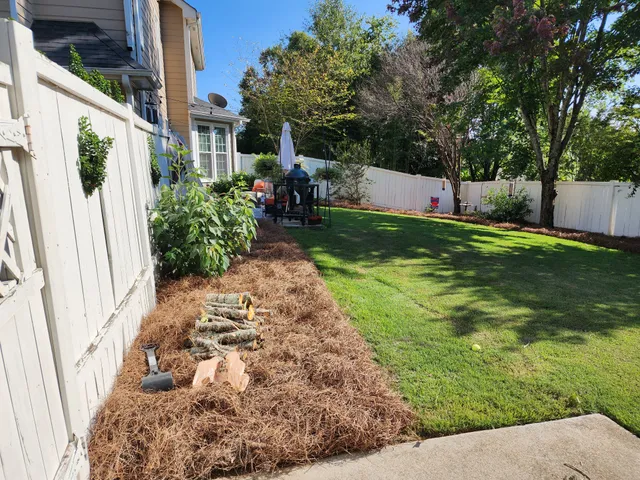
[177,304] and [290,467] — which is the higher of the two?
[177,304]

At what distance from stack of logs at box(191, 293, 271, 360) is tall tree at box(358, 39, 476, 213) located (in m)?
9.83

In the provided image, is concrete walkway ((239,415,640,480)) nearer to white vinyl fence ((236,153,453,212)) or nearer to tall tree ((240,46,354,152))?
white vinyl fence ((236,153,453,212))

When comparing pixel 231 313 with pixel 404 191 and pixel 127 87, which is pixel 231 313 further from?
pixel 404 191

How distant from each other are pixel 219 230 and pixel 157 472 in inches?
109

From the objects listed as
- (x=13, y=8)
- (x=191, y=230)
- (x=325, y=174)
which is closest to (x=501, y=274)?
(x=191, y=230)

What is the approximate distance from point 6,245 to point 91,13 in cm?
846

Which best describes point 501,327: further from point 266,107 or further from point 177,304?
point 266,107

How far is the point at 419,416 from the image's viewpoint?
2.41 meters

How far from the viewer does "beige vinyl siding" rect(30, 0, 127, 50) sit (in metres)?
7.23

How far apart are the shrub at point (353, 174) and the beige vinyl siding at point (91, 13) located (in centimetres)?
945

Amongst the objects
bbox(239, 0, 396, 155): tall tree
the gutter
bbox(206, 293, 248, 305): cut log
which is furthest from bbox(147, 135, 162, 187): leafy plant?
bbox(239, 0, 396, 155): tall tree

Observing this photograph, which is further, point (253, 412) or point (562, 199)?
point (562, 199)

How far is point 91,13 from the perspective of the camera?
24.9ft

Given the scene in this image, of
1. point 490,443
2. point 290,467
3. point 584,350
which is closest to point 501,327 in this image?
point 584,350
